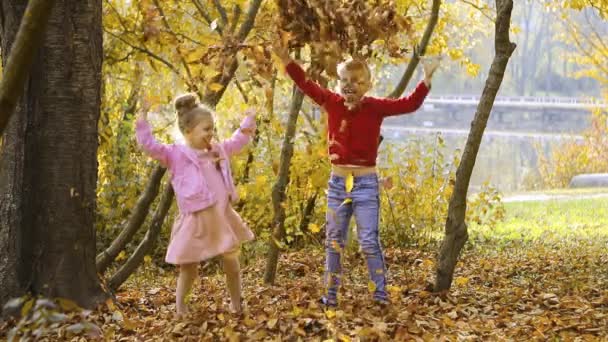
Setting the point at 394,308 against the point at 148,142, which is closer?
the point at 148,142

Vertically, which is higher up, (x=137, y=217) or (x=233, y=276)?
(x=137, y=217)

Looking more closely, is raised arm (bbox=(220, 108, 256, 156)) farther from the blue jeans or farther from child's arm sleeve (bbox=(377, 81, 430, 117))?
child's arm sleeve (bbox=(377, 81, 430, 117))

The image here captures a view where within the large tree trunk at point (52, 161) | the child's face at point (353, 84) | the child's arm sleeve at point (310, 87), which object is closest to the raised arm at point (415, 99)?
the child's face at point (353, 84)

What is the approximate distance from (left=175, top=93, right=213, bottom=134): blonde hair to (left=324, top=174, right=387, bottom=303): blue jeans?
0.81 m

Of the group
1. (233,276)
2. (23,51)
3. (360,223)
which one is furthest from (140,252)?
(23,51)

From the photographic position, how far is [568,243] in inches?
370

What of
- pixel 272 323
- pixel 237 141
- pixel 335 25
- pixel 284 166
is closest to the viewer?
pixel 335 25

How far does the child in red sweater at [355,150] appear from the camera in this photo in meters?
4.68

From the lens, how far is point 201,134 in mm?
4594

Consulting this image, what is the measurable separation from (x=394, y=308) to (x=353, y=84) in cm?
122

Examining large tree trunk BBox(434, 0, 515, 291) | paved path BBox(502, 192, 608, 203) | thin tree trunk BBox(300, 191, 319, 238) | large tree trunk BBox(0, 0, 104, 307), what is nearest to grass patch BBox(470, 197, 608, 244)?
paved path BBox(502, 192, 608, 203)

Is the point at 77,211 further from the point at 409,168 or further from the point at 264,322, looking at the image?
the point at 409,168

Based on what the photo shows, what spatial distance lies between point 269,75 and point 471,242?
5598mm

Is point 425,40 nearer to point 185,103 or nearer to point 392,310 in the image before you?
point 185,103
